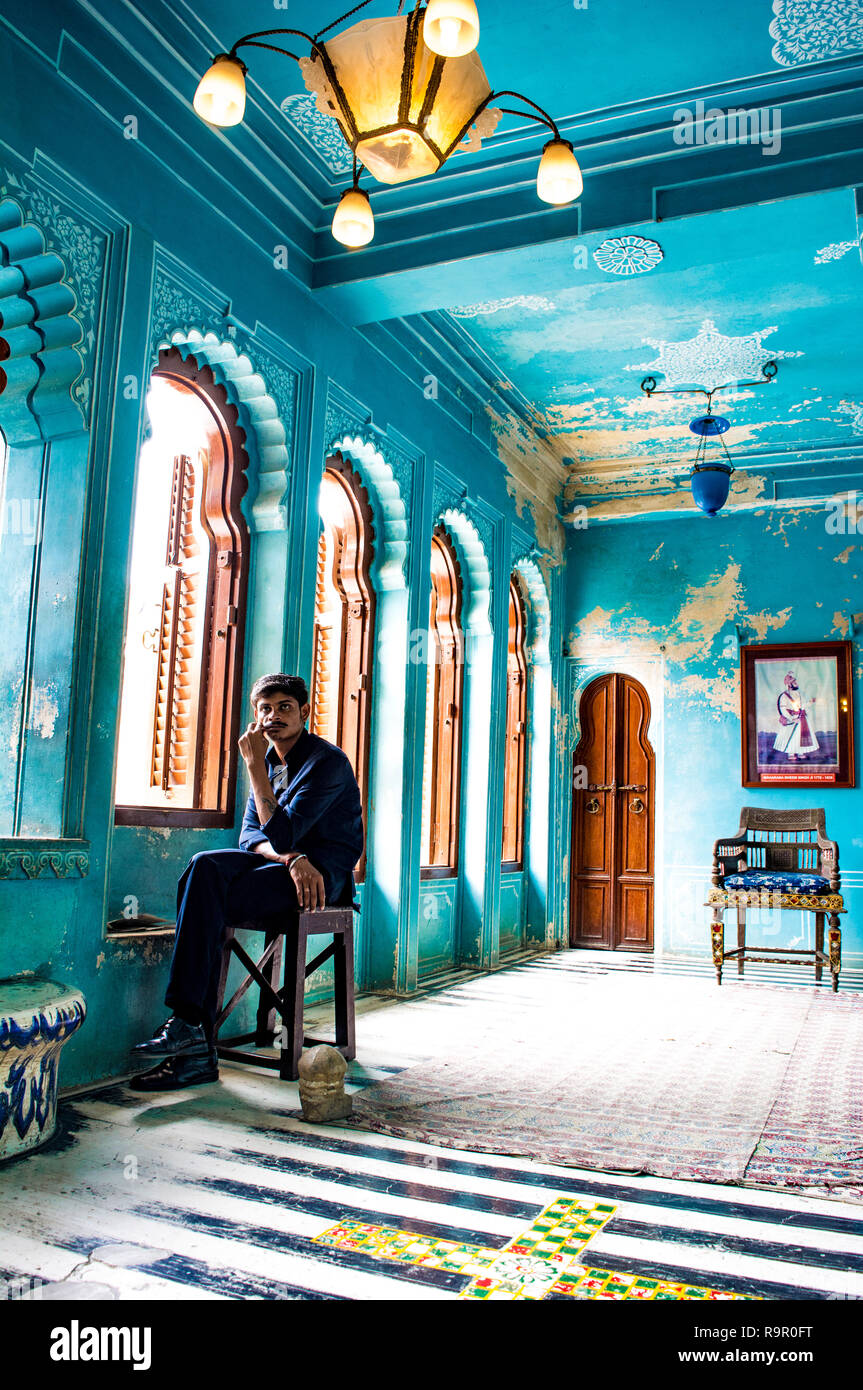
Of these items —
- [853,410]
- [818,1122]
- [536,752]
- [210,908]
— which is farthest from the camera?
[536,752]

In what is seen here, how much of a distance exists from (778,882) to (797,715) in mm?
2194

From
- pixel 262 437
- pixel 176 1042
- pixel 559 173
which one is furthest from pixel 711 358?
pixel 176 1042

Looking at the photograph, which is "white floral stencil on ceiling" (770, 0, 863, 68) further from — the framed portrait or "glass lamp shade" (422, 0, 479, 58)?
the framed portrait

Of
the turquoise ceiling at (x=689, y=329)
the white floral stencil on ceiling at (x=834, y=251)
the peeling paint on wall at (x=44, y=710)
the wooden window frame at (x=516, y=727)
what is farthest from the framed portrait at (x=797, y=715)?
the peeling paint on wall at (x=44, y=710)

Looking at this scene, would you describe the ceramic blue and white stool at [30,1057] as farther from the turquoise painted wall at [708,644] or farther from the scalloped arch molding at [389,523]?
the turquoise painted wall at [708,644]

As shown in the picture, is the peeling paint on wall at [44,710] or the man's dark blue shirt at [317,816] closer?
the peeling paint on wall at [44,710]

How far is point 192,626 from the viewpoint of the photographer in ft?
18.1

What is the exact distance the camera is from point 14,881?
3777 millimetres

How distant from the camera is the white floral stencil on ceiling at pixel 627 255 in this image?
5.36 m

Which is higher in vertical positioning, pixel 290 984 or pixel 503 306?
pixel 503 306

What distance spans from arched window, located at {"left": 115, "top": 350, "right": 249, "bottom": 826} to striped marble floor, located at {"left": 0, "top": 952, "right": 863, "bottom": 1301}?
1918mm

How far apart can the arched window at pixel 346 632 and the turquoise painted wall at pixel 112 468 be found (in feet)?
1.47

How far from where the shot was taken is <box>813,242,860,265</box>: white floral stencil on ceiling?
6.01m

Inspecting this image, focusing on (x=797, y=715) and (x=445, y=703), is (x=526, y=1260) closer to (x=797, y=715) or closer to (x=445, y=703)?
(x=445, y=703)
